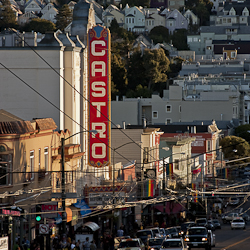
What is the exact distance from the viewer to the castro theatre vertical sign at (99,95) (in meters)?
51.7

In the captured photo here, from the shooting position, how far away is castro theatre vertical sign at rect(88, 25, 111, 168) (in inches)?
2036

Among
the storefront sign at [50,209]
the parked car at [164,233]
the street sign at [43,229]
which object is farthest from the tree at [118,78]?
the street sign at [43,229]

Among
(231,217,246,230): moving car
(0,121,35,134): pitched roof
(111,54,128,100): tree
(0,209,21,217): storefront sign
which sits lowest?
(231,217,246,230): moving car

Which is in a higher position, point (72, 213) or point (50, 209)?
point (50, 209)

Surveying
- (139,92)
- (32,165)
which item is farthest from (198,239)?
(139,92)

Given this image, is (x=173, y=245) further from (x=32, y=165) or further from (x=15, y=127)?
(x=15, y=127)

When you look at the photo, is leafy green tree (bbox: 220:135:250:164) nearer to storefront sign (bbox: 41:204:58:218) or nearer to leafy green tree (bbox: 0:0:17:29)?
storefront sign (bbox: 41:204:58:218)

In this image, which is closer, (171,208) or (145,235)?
(145,235)

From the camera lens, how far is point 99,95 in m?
52.2

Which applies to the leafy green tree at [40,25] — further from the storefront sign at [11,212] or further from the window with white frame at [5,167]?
the storefront sign at [11,212]

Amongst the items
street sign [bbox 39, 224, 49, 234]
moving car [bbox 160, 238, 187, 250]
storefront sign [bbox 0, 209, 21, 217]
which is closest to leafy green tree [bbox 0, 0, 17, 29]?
moving car [bbox 160, 238, 187, 250]

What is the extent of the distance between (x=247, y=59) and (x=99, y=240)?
15650 cm

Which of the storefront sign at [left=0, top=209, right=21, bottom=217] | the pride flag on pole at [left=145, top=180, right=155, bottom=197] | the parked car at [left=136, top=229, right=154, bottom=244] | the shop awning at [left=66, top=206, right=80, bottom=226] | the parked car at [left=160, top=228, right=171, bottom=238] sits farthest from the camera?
the pride flag on pole at [left=145, top=180, right=155, bottom=197]

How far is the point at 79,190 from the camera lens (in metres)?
47.9
